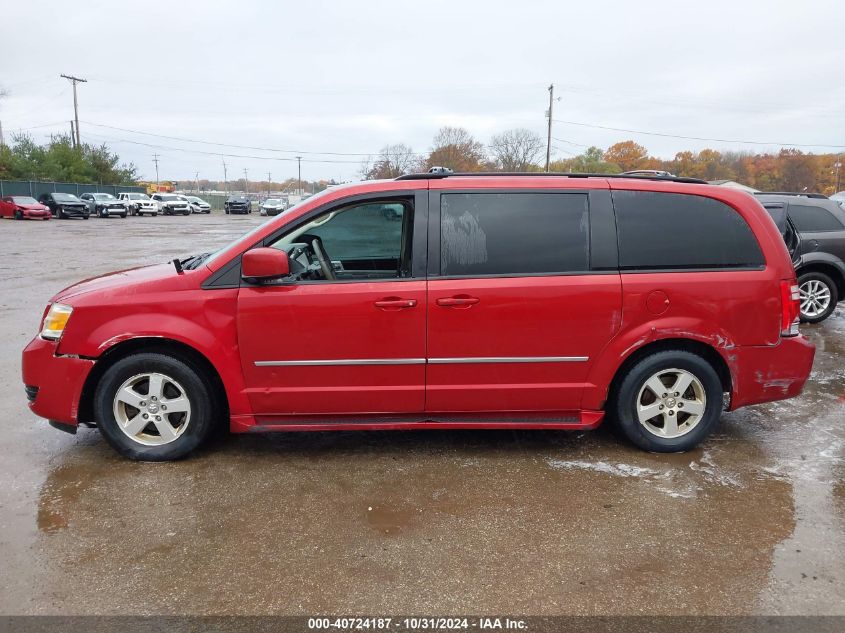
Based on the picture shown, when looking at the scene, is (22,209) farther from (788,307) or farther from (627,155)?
(627,155)

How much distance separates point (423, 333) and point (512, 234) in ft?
2.79

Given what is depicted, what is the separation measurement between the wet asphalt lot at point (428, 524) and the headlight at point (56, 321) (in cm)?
84

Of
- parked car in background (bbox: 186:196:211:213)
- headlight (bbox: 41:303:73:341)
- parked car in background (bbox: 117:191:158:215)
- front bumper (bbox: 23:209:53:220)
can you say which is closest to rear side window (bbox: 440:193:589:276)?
headlight (bbox: 41:303:73:341)

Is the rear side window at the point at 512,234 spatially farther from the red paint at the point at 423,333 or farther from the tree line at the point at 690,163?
the tree line at the point at 690,163

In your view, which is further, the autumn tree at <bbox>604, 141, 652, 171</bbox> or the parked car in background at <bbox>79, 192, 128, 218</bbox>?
the autumn tree at <bbox>604, 141, 652, 171</bbox>

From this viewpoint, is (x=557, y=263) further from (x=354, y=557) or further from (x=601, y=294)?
(x=354, y=557)

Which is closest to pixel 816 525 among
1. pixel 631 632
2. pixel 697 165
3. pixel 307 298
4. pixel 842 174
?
pixel 631 632

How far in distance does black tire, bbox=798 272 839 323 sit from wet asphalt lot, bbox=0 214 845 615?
455 cm

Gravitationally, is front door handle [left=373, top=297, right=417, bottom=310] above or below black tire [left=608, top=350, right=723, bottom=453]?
above

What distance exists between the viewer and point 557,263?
384 centimetres

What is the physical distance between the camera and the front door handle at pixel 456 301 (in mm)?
3725

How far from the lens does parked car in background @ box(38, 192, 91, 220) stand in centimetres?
3859

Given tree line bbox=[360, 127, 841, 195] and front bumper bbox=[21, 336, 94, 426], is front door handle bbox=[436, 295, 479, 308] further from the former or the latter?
tree line bbox=[360, 127, 841, 195]

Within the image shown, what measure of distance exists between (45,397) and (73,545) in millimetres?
1226
